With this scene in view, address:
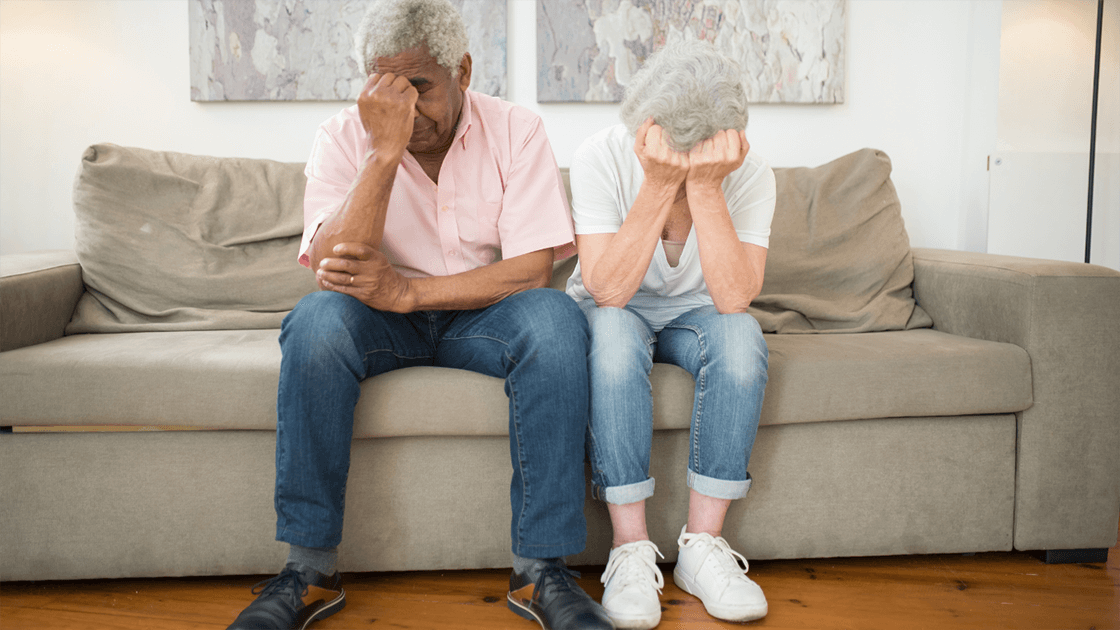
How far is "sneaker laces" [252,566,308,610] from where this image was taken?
107 centimetres

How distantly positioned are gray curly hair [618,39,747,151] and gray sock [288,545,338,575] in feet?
2.89

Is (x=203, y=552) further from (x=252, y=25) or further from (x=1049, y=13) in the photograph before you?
(x=1049, y=13)

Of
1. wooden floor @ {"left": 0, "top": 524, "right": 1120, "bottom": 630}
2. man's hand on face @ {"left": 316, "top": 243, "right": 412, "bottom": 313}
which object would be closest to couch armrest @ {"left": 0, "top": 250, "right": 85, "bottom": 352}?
wooden floor @ {"left": 0, "top": 524, "right": 1120, "bottom": 630}

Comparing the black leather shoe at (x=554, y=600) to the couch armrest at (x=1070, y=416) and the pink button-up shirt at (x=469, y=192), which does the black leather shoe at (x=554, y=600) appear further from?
the couch armrest at (x=1070, y=416)

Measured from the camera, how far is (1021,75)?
7.41 feet

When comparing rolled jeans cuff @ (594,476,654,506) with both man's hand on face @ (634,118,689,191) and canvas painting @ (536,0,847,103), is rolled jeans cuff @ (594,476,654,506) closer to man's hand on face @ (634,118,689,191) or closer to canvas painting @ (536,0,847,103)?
man's hand on face @ (634,118,689,191)

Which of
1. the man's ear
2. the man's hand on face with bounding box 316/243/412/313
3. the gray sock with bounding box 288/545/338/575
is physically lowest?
the gray sock with bounding box 288/545/338/575

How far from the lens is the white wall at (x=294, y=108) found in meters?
2.14

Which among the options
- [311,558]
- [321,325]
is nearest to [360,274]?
[321,325]

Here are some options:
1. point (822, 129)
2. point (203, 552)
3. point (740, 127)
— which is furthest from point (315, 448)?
point (822, 129)

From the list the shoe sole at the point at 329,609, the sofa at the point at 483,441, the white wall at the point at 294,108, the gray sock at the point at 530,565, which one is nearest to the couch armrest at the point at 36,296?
the sofa at the point at 483,441

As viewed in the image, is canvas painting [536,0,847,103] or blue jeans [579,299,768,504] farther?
canvas painting [536,0,847,103]

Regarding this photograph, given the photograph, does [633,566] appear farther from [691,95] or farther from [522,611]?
[691,95]

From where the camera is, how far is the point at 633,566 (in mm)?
1154
